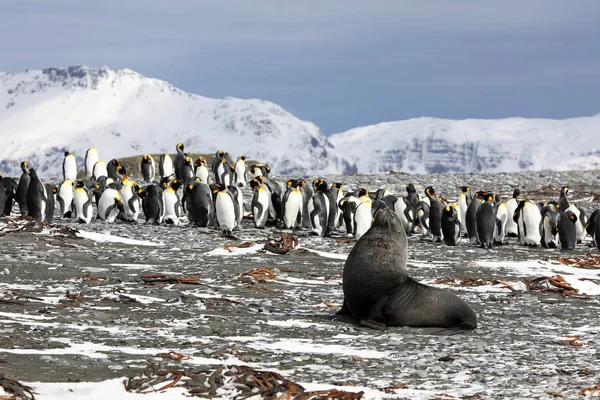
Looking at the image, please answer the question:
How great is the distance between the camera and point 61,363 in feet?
18.3

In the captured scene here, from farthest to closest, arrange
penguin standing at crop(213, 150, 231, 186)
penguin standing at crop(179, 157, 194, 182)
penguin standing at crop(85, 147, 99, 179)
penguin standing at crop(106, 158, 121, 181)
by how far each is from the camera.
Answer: penguin standing at crop(85, 147, 99, 179), penguin standing at crop(213, 150, 231, 186), penguin standing at crop(179, 157, 194, 182), penguin standing at crop(106, 158, 121, 181)

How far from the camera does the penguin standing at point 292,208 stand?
1892 centimetres

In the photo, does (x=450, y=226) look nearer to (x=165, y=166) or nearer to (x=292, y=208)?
(x=292, y=208)

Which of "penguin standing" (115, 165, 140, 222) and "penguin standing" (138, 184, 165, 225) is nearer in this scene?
"penguin standing" (138, 184, 165, 225)

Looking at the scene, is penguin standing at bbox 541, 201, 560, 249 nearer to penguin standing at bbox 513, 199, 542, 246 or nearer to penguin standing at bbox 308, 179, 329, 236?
penguin standing at bbox 513, 199, 542, 246

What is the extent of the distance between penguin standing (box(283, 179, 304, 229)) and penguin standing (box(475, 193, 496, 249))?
3.63 metres

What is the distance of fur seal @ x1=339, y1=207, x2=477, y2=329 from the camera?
24.3 ft

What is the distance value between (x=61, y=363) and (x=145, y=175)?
913 inches

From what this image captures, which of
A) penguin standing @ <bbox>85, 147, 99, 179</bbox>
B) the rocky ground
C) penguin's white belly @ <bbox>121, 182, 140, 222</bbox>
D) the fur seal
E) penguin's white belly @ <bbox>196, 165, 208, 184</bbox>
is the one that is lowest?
the rocky ground

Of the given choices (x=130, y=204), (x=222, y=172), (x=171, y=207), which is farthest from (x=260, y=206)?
(x=222, y=172)

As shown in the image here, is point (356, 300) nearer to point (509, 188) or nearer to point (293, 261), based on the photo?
point (293, 261)

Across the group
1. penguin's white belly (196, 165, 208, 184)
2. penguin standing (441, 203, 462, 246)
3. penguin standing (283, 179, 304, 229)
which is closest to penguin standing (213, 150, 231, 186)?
penguin's white belly (196, 165, 208, 184)

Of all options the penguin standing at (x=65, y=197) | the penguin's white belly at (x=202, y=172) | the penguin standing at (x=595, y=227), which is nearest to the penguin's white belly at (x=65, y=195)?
the penguin standing at (x=65, y=197)

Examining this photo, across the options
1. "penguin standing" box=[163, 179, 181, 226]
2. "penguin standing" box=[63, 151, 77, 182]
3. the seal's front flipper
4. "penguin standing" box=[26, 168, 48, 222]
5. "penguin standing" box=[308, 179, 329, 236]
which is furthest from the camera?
"penguin standing" box=[63, 151, 77, 182]
